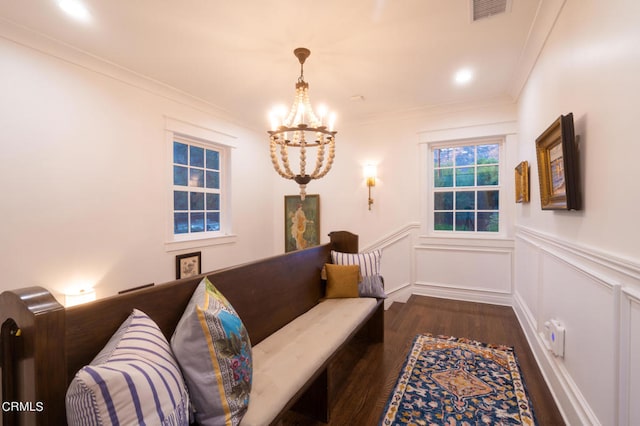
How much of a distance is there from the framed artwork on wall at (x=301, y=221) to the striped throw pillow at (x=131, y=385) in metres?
3.66

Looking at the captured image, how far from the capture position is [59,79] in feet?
8.06

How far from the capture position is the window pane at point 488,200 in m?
3.80

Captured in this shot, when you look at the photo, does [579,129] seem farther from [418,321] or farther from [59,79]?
[59,79]

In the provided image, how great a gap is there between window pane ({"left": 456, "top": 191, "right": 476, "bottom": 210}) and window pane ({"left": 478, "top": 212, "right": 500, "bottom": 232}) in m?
0.16

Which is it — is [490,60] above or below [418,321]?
above

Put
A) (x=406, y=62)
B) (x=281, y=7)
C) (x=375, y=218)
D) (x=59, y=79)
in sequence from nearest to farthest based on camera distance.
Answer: (x=281, y=7) < (x=59, y=79) < (x=406, y=62) < (x=375, y=218)

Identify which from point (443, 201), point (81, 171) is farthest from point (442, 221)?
point (81, 171)

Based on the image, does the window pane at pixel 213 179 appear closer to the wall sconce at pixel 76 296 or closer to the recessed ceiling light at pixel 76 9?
the wall sconce at pixel 76 296

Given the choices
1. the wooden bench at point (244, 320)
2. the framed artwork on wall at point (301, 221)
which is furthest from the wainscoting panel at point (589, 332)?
the framed artwork on wall at point (301, 221)

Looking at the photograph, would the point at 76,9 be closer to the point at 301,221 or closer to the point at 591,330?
the point at 301,221

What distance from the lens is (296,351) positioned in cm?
171

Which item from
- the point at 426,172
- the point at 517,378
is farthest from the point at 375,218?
the point at 517,378

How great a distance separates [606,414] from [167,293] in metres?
2.02

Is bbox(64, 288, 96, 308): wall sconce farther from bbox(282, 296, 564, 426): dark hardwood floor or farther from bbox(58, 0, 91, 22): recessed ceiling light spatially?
bbox(58, 0, 91, 22): recessed ceiling light
